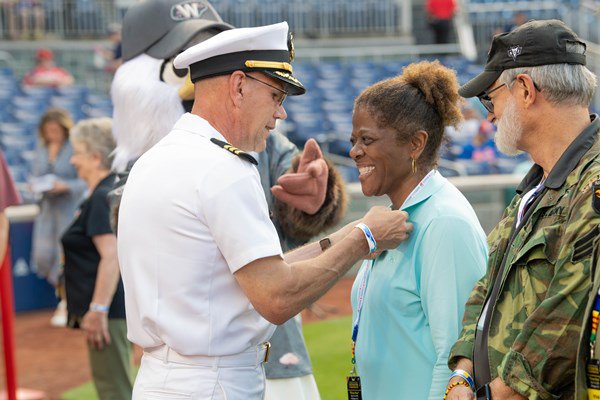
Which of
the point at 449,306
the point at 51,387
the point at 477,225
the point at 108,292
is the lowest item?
the point at 51,387

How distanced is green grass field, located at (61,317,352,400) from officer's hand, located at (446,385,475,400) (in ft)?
13.1

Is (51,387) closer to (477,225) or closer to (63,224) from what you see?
(63,224)

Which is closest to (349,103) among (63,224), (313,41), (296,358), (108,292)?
(313,41)

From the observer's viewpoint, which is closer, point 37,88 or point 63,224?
point 63,224

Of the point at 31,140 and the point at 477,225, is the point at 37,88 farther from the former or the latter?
the point at 477,225

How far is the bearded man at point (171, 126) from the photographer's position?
3.98 meters

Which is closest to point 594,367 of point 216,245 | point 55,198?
point 216,245

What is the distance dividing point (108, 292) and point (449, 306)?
3.11 meters

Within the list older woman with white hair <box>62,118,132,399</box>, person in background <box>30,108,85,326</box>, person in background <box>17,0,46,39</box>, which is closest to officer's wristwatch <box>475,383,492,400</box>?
older woman with white hair <box>62,118,132,399</box>

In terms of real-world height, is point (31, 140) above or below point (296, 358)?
below

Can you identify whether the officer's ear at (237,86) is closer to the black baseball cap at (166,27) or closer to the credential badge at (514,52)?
the credential badge at (514,52)

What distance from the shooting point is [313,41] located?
70.7 ft

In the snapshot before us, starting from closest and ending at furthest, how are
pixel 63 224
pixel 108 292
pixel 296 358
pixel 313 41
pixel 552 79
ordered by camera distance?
1. pixel 552 79
2. pixel 296 358
3. pixel 108 292
4. pixel 63 224
5. pixel 313 41

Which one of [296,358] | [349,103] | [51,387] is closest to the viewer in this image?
[296,358]
